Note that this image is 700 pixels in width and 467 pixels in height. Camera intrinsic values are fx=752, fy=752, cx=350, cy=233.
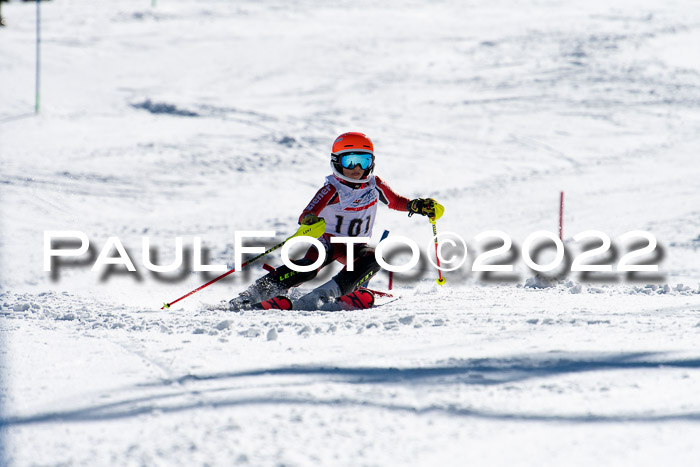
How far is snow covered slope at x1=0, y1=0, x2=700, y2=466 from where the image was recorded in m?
2.38

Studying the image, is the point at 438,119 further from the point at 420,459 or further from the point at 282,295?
the point at 420,459

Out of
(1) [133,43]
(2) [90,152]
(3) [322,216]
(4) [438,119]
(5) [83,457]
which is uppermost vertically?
(1) [133,43]

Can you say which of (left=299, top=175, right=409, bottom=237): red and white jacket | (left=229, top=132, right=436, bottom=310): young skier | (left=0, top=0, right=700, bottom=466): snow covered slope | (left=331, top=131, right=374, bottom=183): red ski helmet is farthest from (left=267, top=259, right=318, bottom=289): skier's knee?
(left=331, top=131, right=374, bottom=183): red ski helmet

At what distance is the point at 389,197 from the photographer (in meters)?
5.74

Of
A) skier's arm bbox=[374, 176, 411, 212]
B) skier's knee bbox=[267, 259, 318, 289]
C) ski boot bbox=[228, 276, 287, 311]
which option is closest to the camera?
ski boot bbox=[228, 276, 287, 311]

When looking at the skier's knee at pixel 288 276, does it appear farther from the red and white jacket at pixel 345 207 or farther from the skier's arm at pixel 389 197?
the skier's arm at pixel 389 197

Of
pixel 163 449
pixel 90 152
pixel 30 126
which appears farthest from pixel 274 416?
pixel 30 126

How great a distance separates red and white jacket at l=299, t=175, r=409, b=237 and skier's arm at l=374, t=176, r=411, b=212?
94 millimetres

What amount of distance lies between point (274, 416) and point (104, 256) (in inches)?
232

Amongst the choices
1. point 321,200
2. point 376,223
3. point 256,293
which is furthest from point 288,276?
point 376,223

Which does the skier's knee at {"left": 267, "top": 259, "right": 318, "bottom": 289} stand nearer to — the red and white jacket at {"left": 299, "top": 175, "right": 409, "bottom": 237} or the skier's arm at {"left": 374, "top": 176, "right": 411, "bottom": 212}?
the red and white jacket at {"left": 299, "top": 175, "right": 409, "bottom": 237}

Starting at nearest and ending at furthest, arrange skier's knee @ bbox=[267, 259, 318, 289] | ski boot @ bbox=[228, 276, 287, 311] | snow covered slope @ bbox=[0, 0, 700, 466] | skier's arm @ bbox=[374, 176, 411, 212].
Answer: snow covered slope @ bbox=[0, 0, 700, 466] < ski boot @ bbox=[228, 276, 287, 311] < skier's knee @ bbox=[267, 259, 318, 289] < skier's arm @ bbox=[374, 176, 411, 212]

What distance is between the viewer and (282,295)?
5.23m

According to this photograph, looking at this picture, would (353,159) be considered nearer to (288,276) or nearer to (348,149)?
(348,149)
